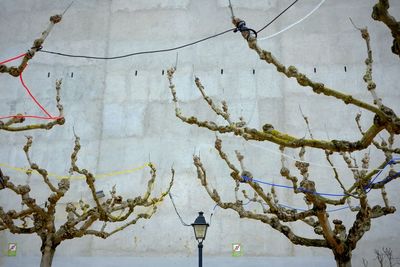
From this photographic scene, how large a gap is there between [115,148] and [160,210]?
5.95ft

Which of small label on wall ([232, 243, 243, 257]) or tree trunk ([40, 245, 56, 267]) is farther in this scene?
small label on wall ([232, 243, 243, 257])

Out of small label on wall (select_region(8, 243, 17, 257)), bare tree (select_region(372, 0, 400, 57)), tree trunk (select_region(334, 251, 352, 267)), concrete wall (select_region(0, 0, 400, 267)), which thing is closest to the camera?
bare tree (select_region(372, 0, 400, 57))

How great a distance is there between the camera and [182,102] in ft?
35.3

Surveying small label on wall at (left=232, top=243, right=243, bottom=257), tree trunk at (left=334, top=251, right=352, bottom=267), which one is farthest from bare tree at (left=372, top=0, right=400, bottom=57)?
small label on wall at (left=232, top=243, right=243, bottom=257)

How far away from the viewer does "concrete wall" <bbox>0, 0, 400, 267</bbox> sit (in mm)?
9625

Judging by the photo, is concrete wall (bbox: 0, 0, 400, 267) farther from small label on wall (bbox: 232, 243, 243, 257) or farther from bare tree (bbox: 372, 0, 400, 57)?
bare tree (bbox: 372, 0, 400, 57)

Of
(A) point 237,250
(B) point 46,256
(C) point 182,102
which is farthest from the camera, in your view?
(C) point 182,102

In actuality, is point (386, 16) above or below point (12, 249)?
above

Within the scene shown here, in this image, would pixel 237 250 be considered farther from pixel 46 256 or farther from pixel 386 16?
pixel 386 16

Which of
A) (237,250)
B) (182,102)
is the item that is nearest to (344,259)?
(237,250)

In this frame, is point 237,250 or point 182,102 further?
point 182,102

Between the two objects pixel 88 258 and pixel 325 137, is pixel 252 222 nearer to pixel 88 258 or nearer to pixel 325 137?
pixel 325 137

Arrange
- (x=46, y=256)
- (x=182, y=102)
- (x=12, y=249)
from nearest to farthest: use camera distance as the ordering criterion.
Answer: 1. (x=46, y=256)
2. (x=12, y=249)
3. (x=182, y=102)

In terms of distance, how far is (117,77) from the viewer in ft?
36.5
